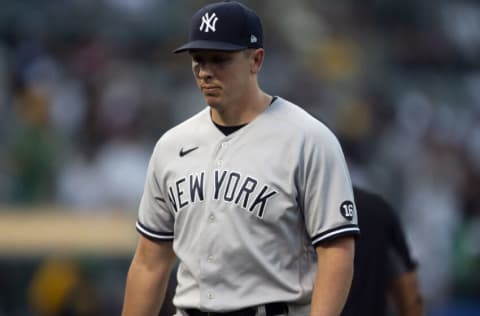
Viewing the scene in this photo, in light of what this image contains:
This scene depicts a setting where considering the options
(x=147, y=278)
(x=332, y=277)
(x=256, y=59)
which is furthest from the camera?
(x=147, y=278)

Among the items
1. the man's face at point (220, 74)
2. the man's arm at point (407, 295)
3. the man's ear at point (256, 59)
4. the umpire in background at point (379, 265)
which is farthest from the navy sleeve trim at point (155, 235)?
the man's arm at point (407, 295)

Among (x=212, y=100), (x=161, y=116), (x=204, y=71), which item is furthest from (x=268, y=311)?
(x=161, y=116)

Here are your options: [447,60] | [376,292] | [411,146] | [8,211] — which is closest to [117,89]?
[8,211]

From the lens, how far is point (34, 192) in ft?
33.7

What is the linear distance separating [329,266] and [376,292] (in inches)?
57.2

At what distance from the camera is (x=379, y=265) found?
5.45 metres

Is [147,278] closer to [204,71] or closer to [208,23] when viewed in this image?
[204,71]

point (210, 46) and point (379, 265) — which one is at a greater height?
point (210, 46)

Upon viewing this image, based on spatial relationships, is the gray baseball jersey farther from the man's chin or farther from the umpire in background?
the umpire in background

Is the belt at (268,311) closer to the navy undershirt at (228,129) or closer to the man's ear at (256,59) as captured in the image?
the navy undershirt at (228,129)

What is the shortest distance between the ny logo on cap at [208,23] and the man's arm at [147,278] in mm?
860

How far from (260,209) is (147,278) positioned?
24.1 inches

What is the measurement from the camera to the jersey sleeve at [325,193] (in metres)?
4.11

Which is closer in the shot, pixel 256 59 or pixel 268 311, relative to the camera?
pixel 268 311
